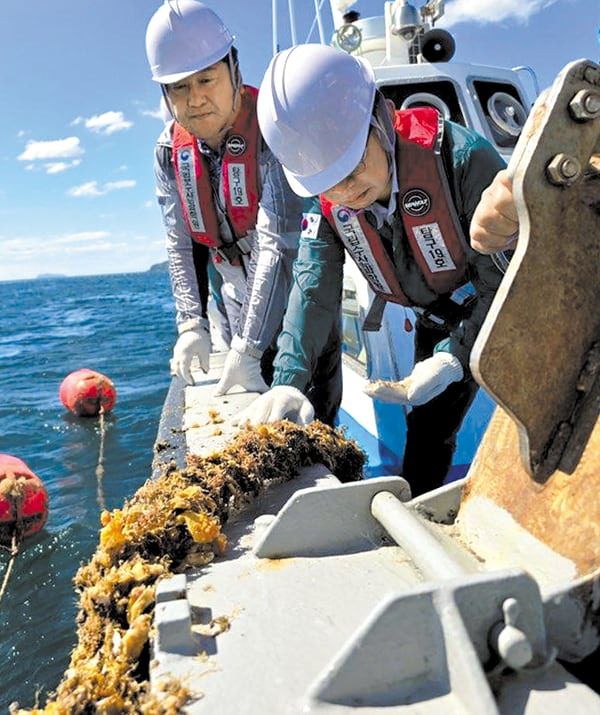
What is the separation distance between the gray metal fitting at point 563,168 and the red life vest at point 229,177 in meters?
2.68

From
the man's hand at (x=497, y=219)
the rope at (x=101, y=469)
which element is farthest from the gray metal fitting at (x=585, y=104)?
the rope at (x=101, y=469)

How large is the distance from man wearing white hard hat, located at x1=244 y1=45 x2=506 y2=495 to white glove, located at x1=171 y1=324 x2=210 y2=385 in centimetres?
113

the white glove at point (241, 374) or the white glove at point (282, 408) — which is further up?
the white glove at point (282, 408)

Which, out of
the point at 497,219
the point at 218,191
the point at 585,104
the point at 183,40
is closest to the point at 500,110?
the point at 218,191

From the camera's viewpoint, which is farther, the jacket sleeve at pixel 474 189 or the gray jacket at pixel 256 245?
the gray jacket at pixel 256 245

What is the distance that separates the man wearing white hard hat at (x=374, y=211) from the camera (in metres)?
2.14

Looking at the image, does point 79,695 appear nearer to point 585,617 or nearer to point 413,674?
point 413,674

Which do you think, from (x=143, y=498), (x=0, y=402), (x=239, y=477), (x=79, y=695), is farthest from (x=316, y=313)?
(x=0, y=402)

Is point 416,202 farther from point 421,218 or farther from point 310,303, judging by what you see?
point 310,303

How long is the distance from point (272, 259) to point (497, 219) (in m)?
2.00

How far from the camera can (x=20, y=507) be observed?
5203 mm

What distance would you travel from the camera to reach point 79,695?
1038 millimetres

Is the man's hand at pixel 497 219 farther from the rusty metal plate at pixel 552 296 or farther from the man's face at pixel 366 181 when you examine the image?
the man's face at pixel 366 181

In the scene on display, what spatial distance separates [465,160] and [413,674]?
1.96 m
